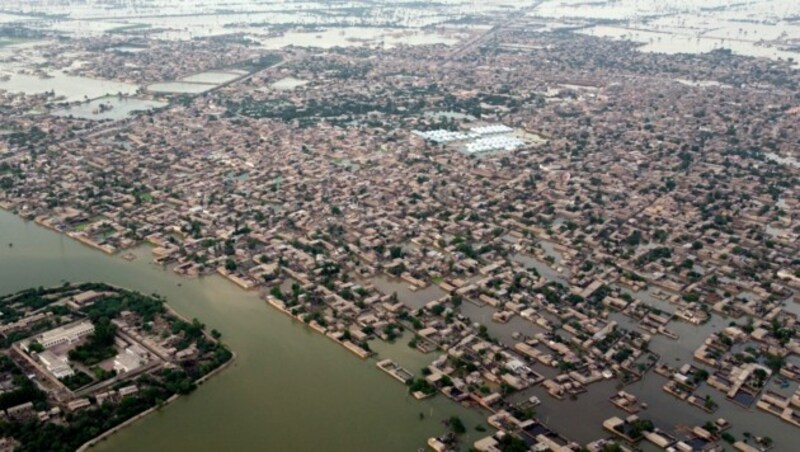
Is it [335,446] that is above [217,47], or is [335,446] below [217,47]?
below

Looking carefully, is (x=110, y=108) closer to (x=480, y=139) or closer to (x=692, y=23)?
(x=480, y=139)

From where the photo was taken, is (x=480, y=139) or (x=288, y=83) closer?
(x=480, y=139)

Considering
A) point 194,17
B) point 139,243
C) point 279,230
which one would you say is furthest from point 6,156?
point 194,17

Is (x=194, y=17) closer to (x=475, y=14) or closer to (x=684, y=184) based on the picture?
(x=475, y=14)

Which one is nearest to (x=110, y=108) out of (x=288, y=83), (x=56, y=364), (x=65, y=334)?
(x=288, y=83)

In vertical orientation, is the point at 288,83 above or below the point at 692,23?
below

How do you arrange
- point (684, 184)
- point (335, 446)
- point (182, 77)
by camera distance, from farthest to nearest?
point (182, 77) → point (684, 184) → point (335, 446)

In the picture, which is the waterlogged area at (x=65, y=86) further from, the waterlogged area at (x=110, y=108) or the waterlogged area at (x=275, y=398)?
the waterlogged area at (x=275, y=398)

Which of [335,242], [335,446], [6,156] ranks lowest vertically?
[335,446]

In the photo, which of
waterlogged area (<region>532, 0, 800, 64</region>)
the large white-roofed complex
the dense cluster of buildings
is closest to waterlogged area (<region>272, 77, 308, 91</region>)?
the dense cluster of buildings

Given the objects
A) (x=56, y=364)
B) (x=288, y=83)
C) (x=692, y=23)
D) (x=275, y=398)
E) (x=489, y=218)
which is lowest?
(x=275, y=398)
